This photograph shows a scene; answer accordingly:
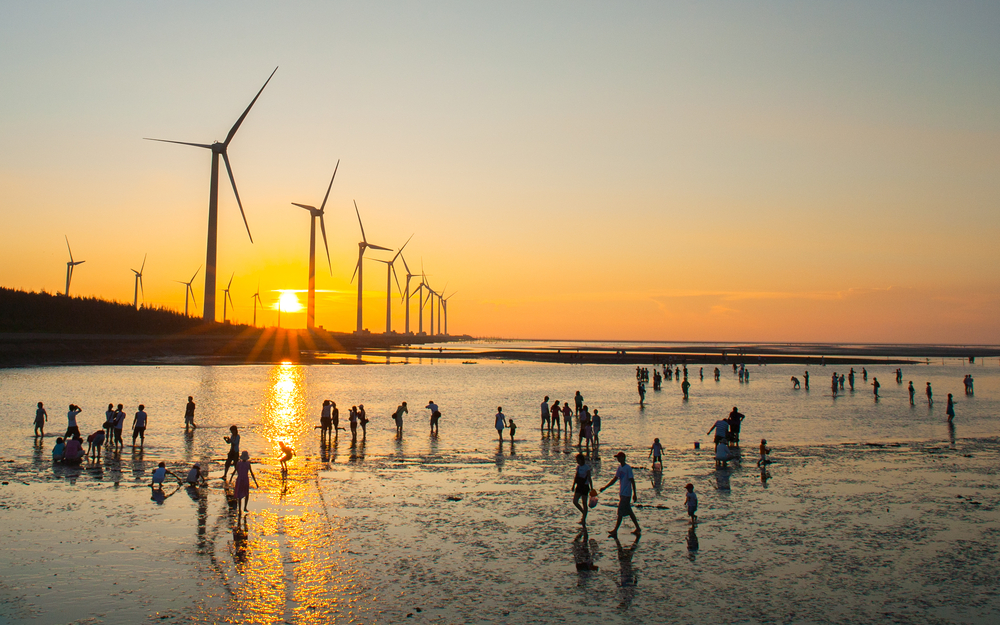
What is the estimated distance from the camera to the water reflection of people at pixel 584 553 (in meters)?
13.8

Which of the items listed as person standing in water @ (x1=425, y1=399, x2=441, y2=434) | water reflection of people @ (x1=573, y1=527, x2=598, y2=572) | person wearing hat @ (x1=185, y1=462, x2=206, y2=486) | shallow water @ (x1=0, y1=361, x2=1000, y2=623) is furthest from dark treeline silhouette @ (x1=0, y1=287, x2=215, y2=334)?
water reflection of people @ (x1=573, y1=527, x2=598, y2=572)

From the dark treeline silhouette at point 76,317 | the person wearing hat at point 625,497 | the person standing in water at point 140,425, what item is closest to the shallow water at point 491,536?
the person wearing hat at point 625,497

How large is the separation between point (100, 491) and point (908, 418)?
42.6 m

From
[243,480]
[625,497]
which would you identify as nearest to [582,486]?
[625,497]

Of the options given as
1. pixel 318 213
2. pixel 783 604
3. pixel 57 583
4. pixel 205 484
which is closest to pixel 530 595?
pixel 783 604

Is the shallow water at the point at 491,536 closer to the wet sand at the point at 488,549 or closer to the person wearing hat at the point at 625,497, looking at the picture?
the wet sand at the point at 488,549

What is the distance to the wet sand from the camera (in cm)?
1189

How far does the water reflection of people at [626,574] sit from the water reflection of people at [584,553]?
56 cm

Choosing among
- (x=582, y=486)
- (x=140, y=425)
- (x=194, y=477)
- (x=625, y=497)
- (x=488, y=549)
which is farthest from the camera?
(x=140, y=425)

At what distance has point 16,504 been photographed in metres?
18.0

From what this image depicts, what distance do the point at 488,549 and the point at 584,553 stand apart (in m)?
2.11

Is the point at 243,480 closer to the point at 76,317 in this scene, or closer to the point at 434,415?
the point at 434,415

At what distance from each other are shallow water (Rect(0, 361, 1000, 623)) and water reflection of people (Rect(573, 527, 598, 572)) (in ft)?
0.23

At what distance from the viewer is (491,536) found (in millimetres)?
16047
